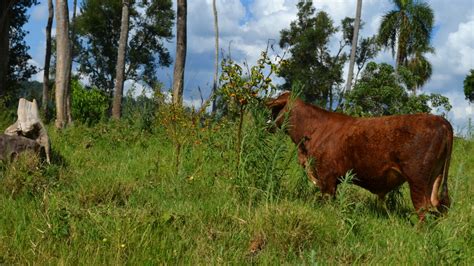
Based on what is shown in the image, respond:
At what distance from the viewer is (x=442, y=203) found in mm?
4957

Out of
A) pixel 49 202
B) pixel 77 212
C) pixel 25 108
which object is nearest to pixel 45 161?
pixel 25 108

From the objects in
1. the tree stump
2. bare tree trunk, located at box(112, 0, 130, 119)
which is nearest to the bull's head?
the tree stump

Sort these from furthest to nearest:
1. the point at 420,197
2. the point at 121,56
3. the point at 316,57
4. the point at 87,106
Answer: the point at 316,57 → the point at 87,106 → the point at 121,56 → the point at 420,197

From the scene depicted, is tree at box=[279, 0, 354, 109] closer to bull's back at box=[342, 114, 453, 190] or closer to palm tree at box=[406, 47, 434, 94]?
palm tree at box=[406, 47, 434, 94]

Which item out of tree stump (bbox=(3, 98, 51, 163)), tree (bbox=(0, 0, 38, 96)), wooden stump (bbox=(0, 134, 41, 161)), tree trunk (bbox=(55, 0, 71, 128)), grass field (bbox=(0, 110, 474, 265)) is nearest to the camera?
grass field (bbox=(0, 110, 474, 265))

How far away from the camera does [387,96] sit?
18.7m

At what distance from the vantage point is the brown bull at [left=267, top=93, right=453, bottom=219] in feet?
15.8

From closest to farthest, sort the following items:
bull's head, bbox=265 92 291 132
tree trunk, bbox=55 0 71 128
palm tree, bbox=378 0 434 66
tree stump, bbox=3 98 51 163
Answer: bull's head, bbox=265 92 291 132
tree stump, bbox=3 98 51 163
tree trunk, bbox=55 0 71 128
palm tree, bbox=378 0 434 66

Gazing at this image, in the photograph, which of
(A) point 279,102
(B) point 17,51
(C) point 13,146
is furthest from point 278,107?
(B) point 17,51

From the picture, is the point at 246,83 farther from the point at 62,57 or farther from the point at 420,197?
the point at 62,57

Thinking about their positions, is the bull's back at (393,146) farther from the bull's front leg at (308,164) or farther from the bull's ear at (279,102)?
the bull's ear at (279,102)

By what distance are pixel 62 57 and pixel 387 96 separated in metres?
11.4

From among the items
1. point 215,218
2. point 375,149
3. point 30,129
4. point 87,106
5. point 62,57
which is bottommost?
point 215,218

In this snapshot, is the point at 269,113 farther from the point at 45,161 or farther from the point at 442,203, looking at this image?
the point at 45,161
